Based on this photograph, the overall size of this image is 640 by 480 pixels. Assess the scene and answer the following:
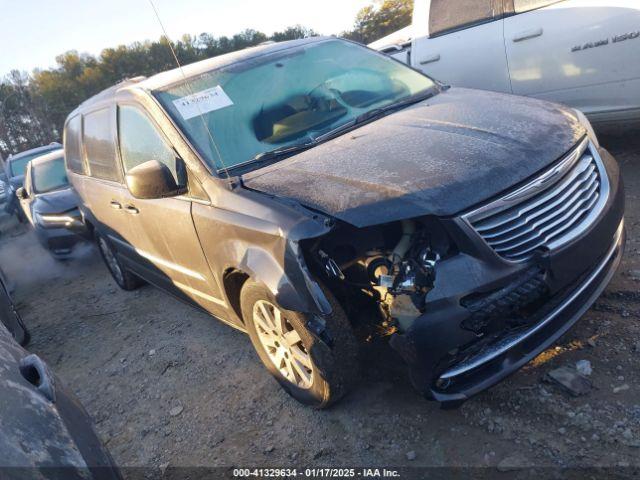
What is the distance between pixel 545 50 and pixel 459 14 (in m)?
1.01

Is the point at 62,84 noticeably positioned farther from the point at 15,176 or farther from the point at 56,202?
the point at 56,202

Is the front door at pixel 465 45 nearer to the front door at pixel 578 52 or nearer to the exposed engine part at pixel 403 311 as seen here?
the front door at pixel 578 52

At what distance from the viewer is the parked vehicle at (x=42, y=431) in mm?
1607

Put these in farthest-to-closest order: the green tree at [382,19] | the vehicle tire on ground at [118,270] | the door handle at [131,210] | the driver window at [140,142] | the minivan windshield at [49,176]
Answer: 1. the green tree at [382,19]
2. the minivan windshield at [49,176]
3. the vehicle tire on ground at [118,270]
4. the door handle at [131,210]
5. the driver window at [140,142]

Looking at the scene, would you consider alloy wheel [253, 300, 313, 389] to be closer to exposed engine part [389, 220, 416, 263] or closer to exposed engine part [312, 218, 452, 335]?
exposed engine part [312, 218, 452, 335]

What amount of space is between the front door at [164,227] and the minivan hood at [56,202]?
10.6ft

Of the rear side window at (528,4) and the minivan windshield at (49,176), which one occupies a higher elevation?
the rear side window at (528,4)

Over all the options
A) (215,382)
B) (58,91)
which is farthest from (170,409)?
(58,91)

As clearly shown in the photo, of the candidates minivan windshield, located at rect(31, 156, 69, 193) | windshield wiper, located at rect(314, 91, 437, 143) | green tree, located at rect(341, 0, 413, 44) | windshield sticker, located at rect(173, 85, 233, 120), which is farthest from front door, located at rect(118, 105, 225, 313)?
green tree, located at rect(341, 0, 413, 44)

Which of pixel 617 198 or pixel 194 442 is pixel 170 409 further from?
pixel 617 198

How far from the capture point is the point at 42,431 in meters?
1.71

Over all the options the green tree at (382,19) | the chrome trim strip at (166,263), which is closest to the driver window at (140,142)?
the chrome trim strip at (166,263)

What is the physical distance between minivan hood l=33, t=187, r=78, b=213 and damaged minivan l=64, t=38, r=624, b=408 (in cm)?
361

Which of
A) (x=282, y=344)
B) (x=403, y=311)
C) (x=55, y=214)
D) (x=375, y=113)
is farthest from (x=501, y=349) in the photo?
(x=55, y=214)
